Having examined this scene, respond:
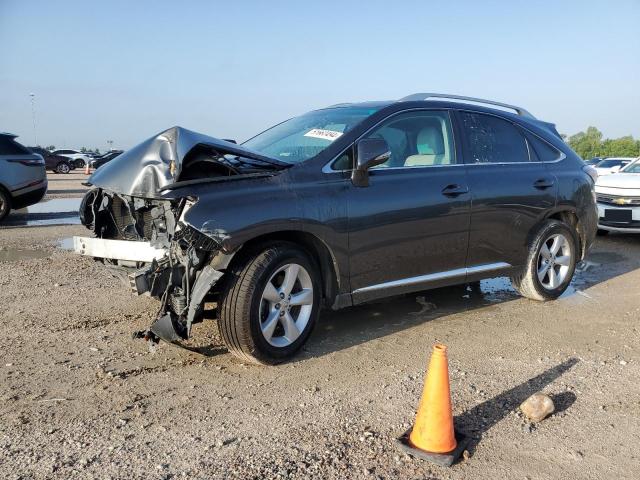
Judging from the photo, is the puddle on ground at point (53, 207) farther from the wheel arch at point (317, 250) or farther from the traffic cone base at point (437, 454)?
the traffic cone base at point (437, 454)

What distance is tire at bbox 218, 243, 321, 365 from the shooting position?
3584 millimetres

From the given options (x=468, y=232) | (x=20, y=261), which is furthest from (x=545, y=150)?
(x=20, y=261)

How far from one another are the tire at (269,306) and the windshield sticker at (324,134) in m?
0.97

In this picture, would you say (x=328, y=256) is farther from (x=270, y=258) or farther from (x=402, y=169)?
(x=402, y=169)

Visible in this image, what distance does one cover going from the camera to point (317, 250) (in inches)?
158

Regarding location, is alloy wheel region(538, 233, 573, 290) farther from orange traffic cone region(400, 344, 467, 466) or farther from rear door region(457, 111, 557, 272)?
orange traffic cone region(400, 344, 467, 466)

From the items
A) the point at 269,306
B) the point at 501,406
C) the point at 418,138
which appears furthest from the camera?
the point at 418,138

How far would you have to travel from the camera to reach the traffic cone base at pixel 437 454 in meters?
2.68

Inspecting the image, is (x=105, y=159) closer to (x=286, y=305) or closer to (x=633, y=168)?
(x=286, y=305)

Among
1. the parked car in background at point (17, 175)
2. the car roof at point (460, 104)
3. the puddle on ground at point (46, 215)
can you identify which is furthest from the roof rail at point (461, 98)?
the parked car in background at point (17, 175)

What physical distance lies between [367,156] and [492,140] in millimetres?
1771

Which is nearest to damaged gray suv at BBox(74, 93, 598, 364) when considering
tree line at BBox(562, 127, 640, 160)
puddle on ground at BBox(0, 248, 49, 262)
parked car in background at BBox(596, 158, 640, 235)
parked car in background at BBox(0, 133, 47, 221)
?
puddle on ground at BBox(0, 248, 49, 262)

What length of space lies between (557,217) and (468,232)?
4.98 ft

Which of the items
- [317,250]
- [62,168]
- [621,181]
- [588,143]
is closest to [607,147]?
[588,143]
